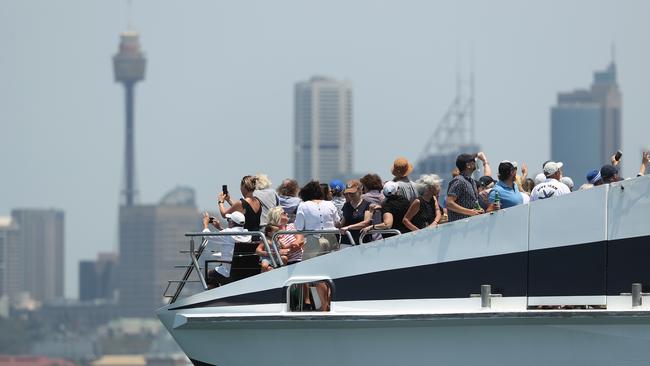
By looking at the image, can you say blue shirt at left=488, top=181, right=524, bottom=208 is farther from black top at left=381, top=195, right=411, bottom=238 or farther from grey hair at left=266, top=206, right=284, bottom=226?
grey hair at left=266, top=206, right=284, bottom=226

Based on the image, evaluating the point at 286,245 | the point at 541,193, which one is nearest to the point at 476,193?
the point at 541,193

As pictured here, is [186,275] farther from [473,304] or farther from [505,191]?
[505,191]

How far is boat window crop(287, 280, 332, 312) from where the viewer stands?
17.3 meters

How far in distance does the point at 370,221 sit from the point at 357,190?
32cm

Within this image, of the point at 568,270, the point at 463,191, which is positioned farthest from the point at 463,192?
the point at 568,270

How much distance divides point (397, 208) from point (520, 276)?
51.1 inches

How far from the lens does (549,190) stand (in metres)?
17.2

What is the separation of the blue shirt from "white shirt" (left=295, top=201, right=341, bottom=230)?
1.45 m

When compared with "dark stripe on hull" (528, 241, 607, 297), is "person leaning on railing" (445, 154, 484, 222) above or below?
above

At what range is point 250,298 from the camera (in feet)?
57.2

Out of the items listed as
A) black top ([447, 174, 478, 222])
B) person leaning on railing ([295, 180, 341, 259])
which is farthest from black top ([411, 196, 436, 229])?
person leaning on railing ([295, 180, 341, 259])

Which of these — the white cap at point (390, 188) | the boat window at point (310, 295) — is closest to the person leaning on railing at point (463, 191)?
the white cap at point (390, 188)

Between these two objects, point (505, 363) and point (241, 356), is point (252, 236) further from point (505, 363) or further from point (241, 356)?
point (505, 363)

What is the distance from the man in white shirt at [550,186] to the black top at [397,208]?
1.11 meters
